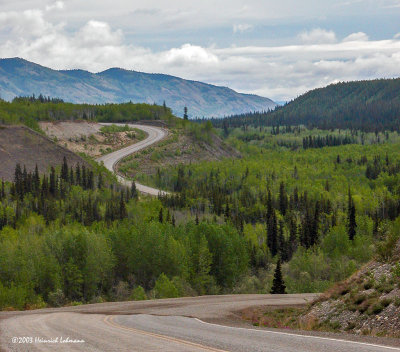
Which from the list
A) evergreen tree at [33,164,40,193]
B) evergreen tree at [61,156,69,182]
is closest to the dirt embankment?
evergreen tree at [33,164,40,193]

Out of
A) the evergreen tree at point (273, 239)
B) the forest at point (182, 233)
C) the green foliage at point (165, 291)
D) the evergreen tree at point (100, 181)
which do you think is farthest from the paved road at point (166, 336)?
the evergreen tree at point (100, 181)

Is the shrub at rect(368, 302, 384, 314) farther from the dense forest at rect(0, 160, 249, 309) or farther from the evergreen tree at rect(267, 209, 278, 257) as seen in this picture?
the evergreen tree at rect(267, 209, 278, 257)

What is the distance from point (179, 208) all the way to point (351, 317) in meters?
113

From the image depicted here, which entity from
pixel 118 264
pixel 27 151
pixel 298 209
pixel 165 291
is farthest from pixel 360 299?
pixel 27 151

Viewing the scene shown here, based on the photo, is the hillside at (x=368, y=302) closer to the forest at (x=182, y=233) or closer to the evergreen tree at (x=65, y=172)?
the forest at (x=182, y=233)

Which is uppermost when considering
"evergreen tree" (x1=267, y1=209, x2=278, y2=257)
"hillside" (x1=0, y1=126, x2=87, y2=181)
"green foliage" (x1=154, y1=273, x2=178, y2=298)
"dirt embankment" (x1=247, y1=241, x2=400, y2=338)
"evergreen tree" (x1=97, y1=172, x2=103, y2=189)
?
"hillside" (x1=0, y1=126, x2=87, y2=181)

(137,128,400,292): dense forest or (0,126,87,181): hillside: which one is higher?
(0,126,87,181): hillside

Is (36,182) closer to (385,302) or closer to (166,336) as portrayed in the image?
(166,336)

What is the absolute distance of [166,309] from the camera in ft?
105

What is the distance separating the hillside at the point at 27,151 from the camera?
152 m

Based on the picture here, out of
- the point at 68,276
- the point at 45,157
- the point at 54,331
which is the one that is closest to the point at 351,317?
the point at 54,331

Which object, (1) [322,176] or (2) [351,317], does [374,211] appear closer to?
(1) [322,176]

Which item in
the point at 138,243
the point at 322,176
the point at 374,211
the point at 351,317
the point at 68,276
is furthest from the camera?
the point at 322,176

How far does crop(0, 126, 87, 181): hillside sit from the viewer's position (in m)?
152
